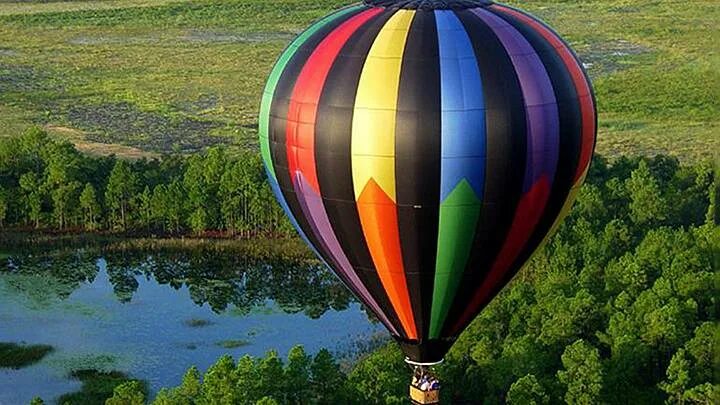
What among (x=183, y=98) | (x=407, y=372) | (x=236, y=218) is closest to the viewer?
(x=407, y=372)

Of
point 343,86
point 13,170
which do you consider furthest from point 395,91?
point 13,170

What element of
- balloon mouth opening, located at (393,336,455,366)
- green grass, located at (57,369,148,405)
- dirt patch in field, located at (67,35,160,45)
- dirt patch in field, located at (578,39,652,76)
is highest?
balloon mouth opening, located at (393,336,455,366)

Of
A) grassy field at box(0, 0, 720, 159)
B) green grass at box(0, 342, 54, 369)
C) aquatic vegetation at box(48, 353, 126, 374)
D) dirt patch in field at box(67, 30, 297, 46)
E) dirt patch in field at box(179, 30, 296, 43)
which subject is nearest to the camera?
aquatic vegetation at box(48, 353, 126, 374)

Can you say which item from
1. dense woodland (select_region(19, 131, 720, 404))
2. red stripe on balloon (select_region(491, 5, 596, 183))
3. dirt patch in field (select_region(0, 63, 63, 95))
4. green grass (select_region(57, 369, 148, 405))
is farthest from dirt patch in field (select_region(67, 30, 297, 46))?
red stripe on balloon (select_region(491, 5, 596, 183))

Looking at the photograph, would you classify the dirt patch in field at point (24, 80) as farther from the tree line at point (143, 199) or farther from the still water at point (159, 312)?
the still water at point (159, 312)

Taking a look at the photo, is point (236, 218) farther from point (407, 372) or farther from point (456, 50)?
point (456, 50)

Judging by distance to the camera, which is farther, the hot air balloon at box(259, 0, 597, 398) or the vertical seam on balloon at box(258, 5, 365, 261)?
the vertical seam on balloon at box(258, 5, 365, 261)

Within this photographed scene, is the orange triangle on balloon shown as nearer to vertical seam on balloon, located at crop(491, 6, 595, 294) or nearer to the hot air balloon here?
the hot air balloon

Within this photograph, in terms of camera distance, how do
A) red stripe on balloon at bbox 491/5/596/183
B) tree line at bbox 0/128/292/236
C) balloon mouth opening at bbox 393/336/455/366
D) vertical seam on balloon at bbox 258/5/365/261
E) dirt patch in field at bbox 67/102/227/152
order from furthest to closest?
1. dirt patch in field at bbox 67/102/227/152
2. tree line at bbox 0/128/292/236
3. balloon mouth opening at bbox 393/336/455/366
4. vertical seam on balloon at bbox 258/5/365/261
5. red stripe on balloon at bbox 491/5/596/183
